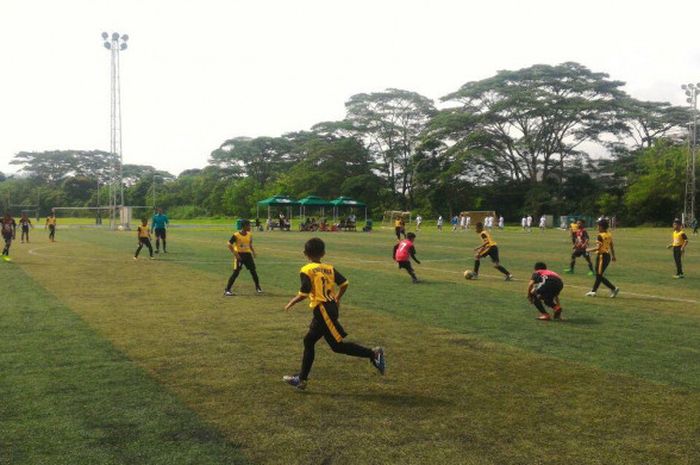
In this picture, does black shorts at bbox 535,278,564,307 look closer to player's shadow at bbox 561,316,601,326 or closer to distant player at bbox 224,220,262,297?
player's shadow at bbox 561,316,601,326

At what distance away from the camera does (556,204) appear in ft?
227

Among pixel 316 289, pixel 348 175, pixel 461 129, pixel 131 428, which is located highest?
pixel 461 129

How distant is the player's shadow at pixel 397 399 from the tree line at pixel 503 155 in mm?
65149

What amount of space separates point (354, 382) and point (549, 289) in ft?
16.5

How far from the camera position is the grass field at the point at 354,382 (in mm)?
5078

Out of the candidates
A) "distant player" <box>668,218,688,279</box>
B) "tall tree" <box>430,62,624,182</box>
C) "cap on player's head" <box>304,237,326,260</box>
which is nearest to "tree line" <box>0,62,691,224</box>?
"tall tree" <box>430,62,624,182</box>

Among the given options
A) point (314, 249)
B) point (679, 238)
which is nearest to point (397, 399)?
point (314, 249)

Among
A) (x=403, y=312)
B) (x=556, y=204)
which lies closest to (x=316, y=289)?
(x=403, y=312)

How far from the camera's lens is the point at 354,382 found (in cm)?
701

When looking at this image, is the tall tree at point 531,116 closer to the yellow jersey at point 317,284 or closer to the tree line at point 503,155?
the tree line at point 503,155

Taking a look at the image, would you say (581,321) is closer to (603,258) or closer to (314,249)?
(603,258)

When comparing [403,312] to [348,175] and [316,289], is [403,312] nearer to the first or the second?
[316,289]

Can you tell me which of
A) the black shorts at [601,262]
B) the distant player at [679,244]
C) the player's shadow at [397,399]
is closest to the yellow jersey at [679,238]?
the distant player at [679,244]

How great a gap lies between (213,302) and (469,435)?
8.30 m
